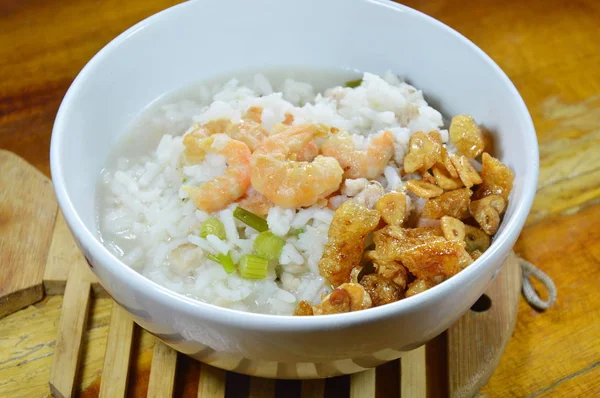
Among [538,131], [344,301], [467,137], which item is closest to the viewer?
[344,301]

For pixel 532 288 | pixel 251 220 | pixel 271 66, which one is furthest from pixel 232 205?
pixel 532 288

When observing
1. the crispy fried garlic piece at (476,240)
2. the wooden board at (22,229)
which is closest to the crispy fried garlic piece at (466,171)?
the crispy fried garlic piece at (476,240)

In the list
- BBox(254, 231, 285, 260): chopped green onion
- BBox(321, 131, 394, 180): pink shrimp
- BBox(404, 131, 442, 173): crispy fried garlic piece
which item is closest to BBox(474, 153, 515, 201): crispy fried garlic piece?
BBox(404, 131, 442, 173): crispy fried garlic piece

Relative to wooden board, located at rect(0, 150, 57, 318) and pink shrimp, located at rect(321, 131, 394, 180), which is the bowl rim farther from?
wooden board, located at rect(0, 150, 57, 318)

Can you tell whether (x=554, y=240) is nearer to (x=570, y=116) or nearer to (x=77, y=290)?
(x=570, y=116)

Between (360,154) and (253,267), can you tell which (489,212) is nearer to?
(360,154)

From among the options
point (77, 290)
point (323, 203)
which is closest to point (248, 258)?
point (323, 203)

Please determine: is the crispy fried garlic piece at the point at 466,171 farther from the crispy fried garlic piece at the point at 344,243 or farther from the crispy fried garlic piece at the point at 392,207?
the crispy fried garlic piece at the point at 344,243

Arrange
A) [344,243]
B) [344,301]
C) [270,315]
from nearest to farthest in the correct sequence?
[270,315]
[344,301]
[344,243]
